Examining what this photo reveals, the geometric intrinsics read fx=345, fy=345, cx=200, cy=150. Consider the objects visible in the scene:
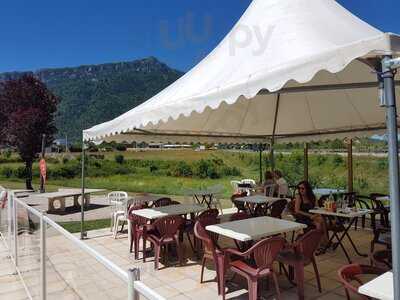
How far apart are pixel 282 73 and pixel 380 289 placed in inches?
63.8

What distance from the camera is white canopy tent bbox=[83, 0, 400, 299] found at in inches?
80.7

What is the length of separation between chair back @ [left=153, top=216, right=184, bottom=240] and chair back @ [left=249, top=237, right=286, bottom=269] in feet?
6.33

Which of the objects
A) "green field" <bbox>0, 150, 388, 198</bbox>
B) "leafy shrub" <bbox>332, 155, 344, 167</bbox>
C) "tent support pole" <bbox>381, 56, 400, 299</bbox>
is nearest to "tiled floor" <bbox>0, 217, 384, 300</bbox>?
"tent support pole" <bbox>381, 56, 400, 299</bbox>

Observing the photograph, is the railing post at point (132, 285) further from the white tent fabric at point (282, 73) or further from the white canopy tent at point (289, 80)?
the white tent fabric at point (282, 73)

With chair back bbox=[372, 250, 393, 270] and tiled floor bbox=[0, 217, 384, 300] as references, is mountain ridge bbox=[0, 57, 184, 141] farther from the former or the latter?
chair back bbox=[372, 250, 393, 270]

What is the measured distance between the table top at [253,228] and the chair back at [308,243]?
282 mm

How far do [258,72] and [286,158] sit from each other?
585 inches

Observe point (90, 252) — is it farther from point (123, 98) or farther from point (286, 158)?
point (123, 98)

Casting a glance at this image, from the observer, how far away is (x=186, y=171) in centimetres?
2253

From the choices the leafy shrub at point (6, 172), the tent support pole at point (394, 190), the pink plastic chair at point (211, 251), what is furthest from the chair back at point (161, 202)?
the leafy shrub at point (6, 172)

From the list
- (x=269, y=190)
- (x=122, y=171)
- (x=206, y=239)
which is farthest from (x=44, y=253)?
(x=122, y=171)

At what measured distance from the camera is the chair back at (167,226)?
5.06m

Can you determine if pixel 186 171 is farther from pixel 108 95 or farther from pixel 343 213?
pixel 108 95

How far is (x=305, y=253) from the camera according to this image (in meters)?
3.72
